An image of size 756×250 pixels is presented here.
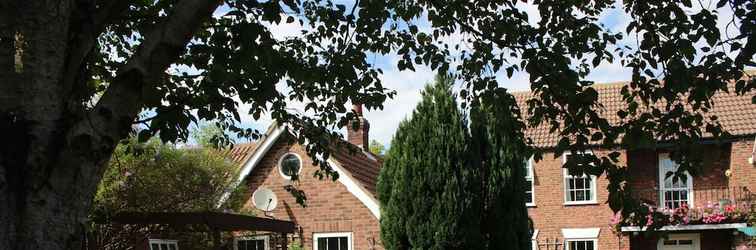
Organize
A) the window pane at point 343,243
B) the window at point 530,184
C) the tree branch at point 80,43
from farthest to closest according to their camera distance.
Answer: the window at point 530,184, the window pane at point 343,243, the tree branch at point 80,43

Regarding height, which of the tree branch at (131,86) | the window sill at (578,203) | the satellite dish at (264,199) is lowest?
the window sill at (578,203)

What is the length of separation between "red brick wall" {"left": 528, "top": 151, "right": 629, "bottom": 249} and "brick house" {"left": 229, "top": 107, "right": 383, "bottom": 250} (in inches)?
237

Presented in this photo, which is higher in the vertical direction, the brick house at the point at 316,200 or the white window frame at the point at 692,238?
the brick house at the point at 316,200

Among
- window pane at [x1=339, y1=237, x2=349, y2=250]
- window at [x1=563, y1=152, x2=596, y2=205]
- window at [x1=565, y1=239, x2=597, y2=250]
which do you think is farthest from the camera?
window at [x1=563, y1=152, x2=596, y2=205]

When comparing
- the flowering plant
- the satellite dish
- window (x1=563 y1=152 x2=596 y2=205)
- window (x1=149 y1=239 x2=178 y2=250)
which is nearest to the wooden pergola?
window (x1=149 y1=239 x2=178 y2=250)

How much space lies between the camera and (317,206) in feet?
69.2

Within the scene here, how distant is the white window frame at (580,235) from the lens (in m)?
25.0

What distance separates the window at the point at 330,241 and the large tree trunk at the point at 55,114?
54.9ft

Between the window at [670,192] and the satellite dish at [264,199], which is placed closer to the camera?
the satellite dish at [264,199]

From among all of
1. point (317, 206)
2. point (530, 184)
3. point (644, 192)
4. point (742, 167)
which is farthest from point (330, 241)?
point (742, 167)

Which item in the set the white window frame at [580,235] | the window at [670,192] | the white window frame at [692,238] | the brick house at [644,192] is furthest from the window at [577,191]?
the white window frame at [692,238]

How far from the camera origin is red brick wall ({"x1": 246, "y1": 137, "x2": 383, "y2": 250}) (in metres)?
20.5

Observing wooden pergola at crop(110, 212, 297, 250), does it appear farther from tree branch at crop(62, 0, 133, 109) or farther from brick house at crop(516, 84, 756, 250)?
brick house at crop(516, 84, 756, 250)

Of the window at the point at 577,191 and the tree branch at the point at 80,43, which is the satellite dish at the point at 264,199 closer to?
the window at the point at 577,191
